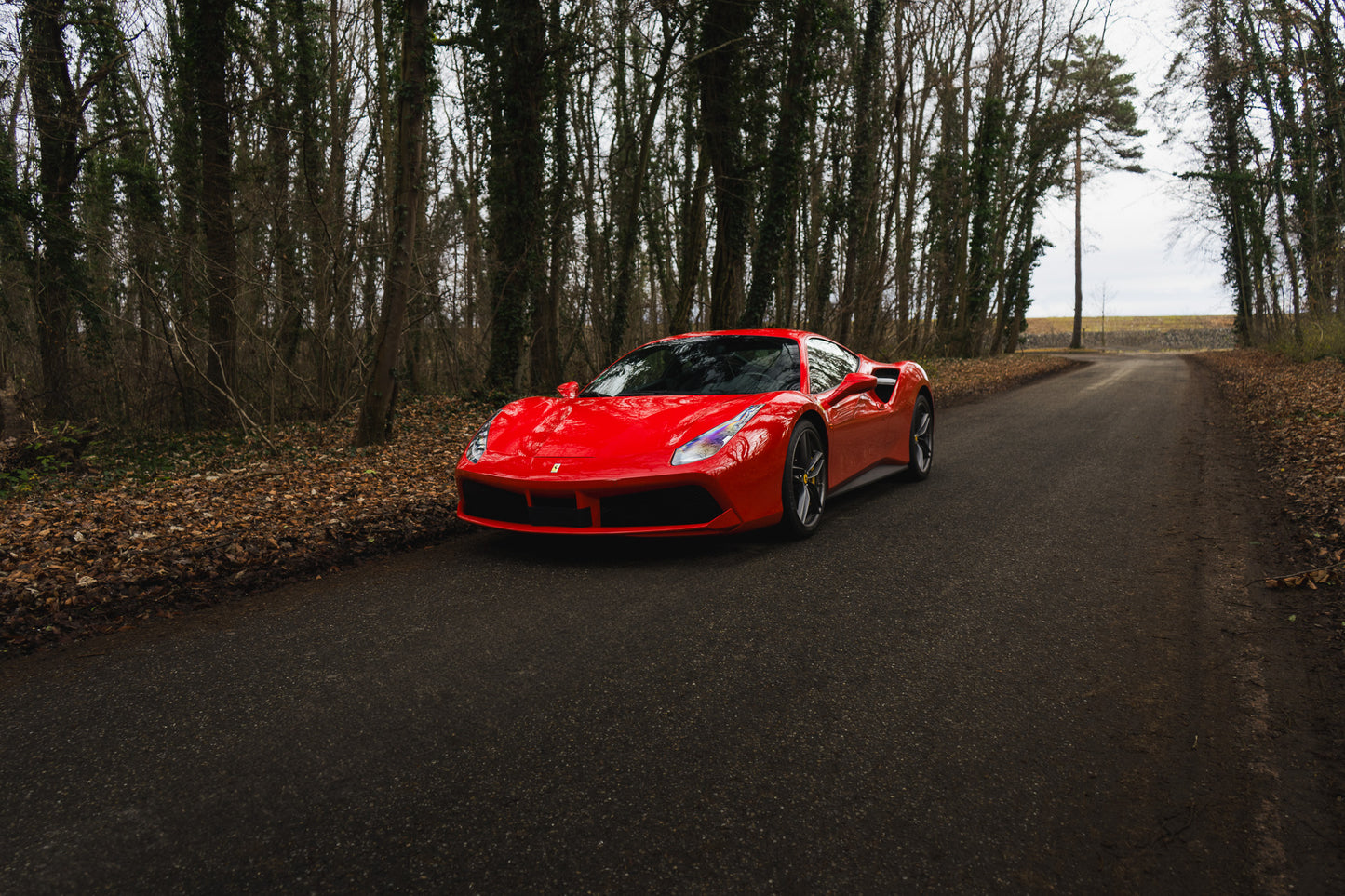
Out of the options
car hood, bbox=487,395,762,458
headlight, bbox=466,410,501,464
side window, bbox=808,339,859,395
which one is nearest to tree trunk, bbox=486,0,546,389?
side window, bbox=808,339,859,395

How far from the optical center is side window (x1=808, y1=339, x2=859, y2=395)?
18.4 ft

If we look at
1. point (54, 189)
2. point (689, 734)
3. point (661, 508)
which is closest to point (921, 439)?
point (661, 508)

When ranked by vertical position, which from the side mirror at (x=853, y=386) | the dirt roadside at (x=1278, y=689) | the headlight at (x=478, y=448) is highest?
the side mirror at (x=853, y=386)

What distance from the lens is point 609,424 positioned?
4820 millimetres

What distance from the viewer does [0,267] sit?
14.1 meters

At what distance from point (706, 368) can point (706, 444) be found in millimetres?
1278

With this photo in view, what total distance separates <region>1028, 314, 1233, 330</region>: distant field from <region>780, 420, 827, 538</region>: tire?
198 feet

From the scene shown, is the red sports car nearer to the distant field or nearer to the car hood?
the car hood

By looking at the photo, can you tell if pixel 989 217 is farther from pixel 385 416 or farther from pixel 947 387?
pixel 385 416

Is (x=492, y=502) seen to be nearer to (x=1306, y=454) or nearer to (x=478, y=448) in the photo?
(x=478, y=448)

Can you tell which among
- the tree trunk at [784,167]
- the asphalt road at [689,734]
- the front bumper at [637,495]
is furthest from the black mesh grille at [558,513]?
the tree trunk at [784,167]

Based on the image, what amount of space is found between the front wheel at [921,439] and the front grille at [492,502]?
144 inches

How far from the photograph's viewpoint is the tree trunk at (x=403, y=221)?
818cm

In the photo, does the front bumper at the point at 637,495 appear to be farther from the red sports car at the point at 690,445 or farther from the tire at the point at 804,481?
the tire at the point at 804,481
